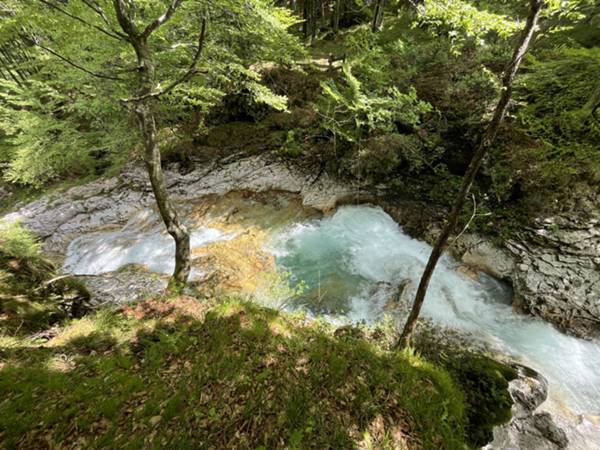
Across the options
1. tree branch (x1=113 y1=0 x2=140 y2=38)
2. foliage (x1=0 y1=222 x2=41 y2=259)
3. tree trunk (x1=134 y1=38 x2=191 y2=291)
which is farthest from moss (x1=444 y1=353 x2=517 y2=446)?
foliage (x1=0 y1=222 x2=41 y2=259)

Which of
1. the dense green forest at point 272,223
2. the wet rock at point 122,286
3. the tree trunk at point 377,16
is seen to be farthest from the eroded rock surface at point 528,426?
the tree trunk at point 377,16

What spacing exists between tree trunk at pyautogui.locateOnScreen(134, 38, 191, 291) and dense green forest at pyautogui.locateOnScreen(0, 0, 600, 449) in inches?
1.8

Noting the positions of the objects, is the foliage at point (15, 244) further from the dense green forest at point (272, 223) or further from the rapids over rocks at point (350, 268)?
the rapids over rocks at point (350, 268)

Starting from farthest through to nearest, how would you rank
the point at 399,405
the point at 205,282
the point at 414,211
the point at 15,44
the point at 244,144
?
the point at 15,44 < the point at 244,144 < the point at 414,211 < the point at 205,282 < the point at 399,405

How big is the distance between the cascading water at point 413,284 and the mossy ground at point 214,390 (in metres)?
1.94

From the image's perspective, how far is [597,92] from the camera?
4383mm

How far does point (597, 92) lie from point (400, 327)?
5.41m

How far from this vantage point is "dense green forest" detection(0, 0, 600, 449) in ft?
9.25

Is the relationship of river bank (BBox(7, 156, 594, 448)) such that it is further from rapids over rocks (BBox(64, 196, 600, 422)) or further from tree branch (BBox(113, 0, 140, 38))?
tree branch (BBox(113, 0, 140, 38))

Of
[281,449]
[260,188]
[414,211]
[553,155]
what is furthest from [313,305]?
[553,155]

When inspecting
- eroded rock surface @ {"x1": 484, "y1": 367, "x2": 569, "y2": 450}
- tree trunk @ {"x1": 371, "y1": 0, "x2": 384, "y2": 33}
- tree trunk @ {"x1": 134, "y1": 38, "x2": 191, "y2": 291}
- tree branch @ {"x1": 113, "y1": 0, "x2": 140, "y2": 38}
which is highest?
tree trunk @ {"x1": 371, "y1": 0, "x2": 384, "y2": 33}

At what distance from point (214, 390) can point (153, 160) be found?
3887mm

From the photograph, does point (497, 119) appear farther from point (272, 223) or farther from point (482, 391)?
point (272, 223)

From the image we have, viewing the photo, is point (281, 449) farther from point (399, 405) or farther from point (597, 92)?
point (597, 92)
